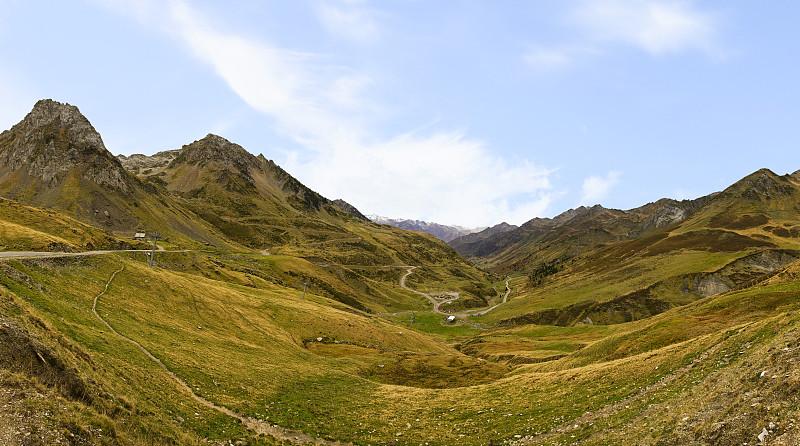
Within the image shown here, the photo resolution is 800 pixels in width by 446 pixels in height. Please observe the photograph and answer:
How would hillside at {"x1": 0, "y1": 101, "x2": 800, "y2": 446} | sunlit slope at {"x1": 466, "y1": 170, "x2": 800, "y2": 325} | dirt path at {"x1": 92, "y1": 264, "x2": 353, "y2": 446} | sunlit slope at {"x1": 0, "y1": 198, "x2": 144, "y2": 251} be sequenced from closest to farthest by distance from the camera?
1. hillside at {"x1": 0, "y1": 101, "x2": 800, "y2": 446}
2. dirt path at {"x1": 92, "y1": 264, "x2": 353, "y2": 446}
3. sunlit slope at {"x1": 0, "y1": 198, "x2": 144, "y2": 251}
4. sunlit slope at {"x1": 466, "y1": 170, "x2": 800, "y2": 325}

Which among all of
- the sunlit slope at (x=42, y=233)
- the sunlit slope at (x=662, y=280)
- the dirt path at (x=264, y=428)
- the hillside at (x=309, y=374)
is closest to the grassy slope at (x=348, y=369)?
the hillside at (x=309, y=374)

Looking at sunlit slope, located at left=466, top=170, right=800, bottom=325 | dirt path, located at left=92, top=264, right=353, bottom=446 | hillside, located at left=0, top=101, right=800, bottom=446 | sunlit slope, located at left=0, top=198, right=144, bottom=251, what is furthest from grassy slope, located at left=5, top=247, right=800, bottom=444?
sunlit slope, located at left=466, top=170, right=800, bottom=325

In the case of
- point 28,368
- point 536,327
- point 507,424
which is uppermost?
point 28,368

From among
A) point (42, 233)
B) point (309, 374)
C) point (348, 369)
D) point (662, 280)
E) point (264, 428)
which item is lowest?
point (348, 369)

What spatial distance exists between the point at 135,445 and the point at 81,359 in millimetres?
9129

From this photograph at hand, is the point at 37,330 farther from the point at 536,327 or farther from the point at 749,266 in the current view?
the point at 749,266

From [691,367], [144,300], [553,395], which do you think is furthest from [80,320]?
[691,367]

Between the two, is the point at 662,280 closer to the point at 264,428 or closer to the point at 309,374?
the point at 309,374

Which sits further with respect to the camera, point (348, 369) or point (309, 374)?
point (348, 369)

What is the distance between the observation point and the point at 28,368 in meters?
17.0

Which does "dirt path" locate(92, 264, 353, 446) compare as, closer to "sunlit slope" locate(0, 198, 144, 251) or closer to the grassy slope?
the grassy slope

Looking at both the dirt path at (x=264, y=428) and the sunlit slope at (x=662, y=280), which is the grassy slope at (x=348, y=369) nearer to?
the dirt path at (x=264, y=428)

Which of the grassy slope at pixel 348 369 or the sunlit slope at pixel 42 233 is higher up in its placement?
the sunlit slope at pixel 42 233

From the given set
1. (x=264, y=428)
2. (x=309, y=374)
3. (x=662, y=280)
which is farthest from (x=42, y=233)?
(x=662, y=280)
